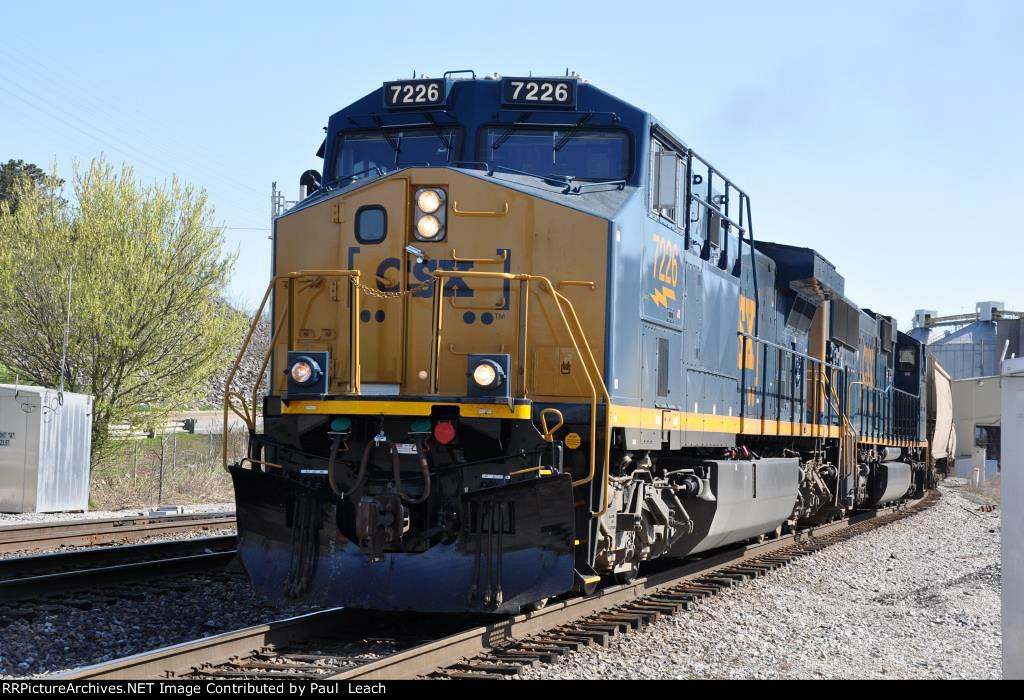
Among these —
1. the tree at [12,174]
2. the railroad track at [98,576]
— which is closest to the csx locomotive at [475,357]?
the railroad track at [98,576]

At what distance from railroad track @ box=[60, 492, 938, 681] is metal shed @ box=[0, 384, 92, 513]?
1087 cm

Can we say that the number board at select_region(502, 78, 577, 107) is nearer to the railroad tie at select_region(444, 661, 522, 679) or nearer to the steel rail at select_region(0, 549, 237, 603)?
the railroad tie at select_region(444, 661, 522, 679)

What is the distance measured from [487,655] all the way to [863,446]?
495 inches

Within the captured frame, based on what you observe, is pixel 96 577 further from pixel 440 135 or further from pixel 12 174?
pixel 12 174

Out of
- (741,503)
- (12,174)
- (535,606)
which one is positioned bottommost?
(535,606)

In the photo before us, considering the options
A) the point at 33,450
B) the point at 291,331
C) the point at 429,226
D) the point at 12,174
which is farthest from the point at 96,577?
the point at 12,174

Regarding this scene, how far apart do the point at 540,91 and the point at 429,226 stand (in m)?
1.40

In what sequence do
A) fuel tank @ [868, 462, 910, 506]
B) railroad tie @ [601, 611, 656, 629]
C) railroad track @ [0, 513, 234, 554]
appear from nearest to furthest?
railroad tie @ [601, 611, 656, 629] < railroad track @ [0, 513, 234, 554] < fuel tank @ [868, 462, 910, 506]

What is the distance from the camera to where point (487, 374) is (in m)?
Result: 6.53

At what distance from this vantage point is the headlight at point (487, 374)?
21.4 feet

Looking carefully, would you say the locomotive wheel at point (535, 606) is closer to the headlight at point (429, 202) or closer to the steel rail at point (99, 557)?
the headlight at point (429, 202)

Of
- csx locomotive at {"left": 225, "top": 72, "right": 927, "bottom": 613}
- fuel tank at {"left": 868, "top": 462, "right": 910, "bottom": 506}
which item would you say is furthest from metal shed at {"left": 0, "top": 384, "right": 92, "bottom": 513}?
fuel tank at {"left": 868, "top": 462, "right": 910, "bottom": 506}

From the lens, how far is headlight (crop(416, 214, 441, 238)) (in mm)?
7152
